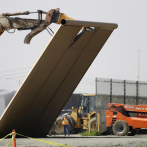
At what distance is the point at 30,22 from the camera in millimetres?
23141

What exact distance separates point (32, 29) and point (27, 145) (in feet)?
18.7

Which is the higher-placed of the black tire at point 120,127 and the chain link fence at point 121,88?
the chain link fence at point 121,88

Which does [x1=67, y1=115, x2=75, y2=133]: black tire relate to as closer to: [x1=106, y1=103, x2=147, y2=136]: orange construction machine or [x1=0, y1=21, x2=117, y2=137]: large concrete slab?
[x1=106, y1=103, x2=147, y2=136]: orange construction machine

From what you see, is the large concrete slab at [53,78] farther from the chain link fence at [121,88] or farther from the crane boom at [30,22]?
the chain link fence at [121,88]

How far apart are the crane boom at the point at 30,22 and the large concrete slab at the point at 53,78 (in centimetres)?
138

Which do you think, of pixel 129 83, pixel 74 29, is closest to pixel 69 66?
pixel 74 29

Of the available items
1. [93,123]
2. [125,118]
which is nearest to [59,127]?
[93,123]

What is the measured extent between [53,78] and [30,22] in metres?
2.93

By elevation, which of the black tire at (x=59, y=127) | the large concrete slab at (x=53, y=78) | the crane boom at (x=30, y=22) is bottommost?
the black tire at (x=59, y=127)

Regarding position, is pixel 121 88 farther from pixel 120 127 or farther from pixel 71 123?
pixel 71 123

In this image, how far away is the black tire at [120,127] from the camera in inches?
1177

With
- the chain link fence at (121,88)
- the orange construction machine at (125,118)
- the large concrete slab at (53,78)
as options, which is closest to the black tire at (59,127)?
the chain link fence at (121,88)

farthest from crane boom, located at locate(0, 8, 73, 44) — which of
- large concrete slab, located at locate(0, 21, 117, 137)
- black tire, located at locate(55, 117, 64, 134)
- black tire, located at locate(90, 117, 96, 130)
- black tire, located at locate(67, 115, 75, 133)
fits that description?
black tire, located at locate(55, 117, 64, 134)

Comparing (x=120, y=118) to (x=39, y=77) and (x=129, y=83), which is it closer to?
(x=129, y=83)
